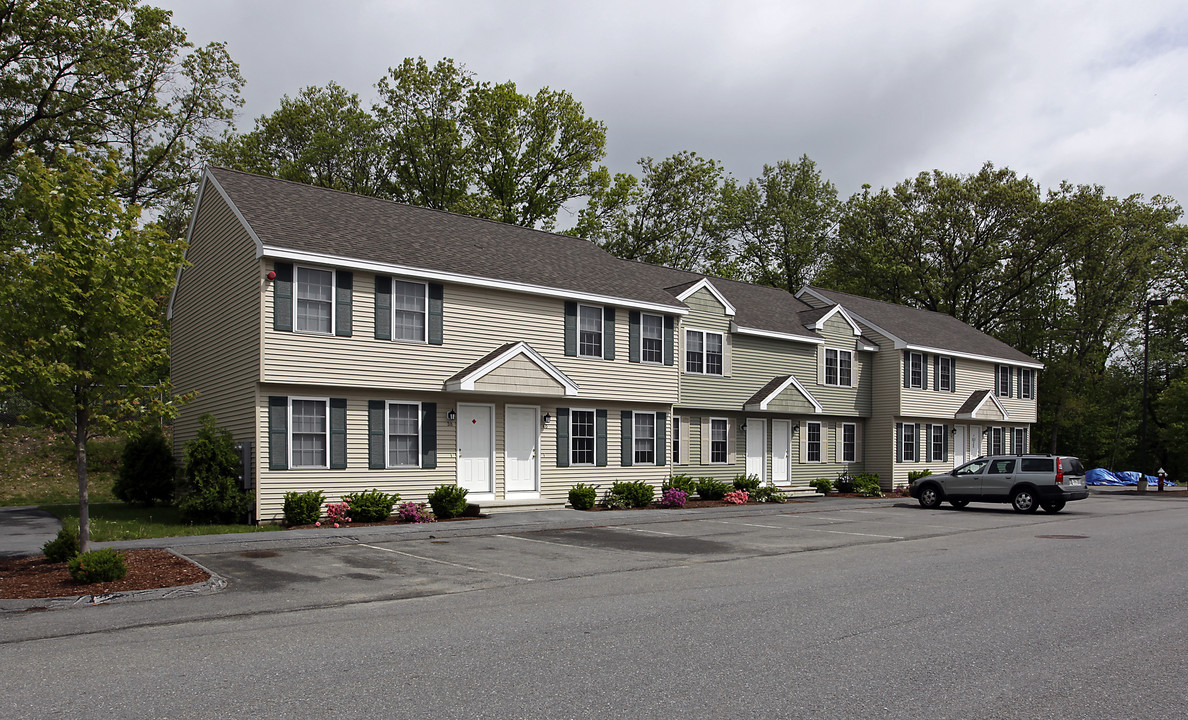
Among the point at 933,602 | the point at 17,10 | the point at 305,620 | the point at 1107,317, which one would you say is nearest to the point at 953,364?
the point at 1107,317

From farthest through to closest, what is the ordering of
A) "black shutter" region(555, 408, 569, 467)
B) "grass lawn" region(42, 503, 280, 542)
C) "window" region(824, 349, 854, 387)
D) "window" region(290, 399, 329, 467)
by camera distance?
"window" region(824, 349, 854, 387), "black shutter" region(555, 408, 569, 467), "window" region(290, 399, 329, 467), "grass lawn" region(42, 503, 280, 542)

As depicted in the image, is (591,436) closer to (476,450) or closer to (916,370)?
(476,450)

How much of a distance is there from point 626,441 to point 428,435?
21.6ft

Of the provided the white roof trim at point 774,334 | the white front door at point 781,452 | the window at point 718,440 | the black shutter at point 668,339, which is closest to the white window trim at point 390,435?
the black shutter at point 668,339

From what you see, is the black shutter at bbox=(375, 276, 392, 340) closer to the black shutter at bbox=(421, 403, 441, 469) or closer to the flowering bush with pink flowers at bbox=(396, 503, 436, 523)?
the black shutter at bbox=(421, 403, 441, 469)

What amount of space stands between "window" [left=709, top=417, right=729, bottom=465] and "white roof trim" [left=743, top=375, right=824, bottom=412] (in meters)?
1.05

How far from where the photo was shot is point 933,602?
9773mm

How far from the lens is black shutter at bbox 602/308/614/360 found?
78.5 feet

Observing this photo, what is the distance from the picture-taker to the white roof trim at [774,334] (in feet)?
95.2

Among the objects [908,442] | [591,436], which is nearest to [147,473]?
[591,436]

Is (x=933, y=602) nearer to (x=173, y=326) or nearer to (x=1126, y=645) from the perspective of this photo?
(x=1126, y=645)

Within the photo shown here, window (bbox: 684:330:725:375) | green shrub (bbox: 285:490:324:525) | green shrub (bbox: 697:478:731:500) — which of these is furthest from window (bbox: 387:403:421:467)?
window (bbox: 684:330:725:375)

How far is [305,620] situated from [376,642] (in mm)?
1502

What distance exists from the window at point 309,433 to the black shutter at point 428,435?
7.91ft
